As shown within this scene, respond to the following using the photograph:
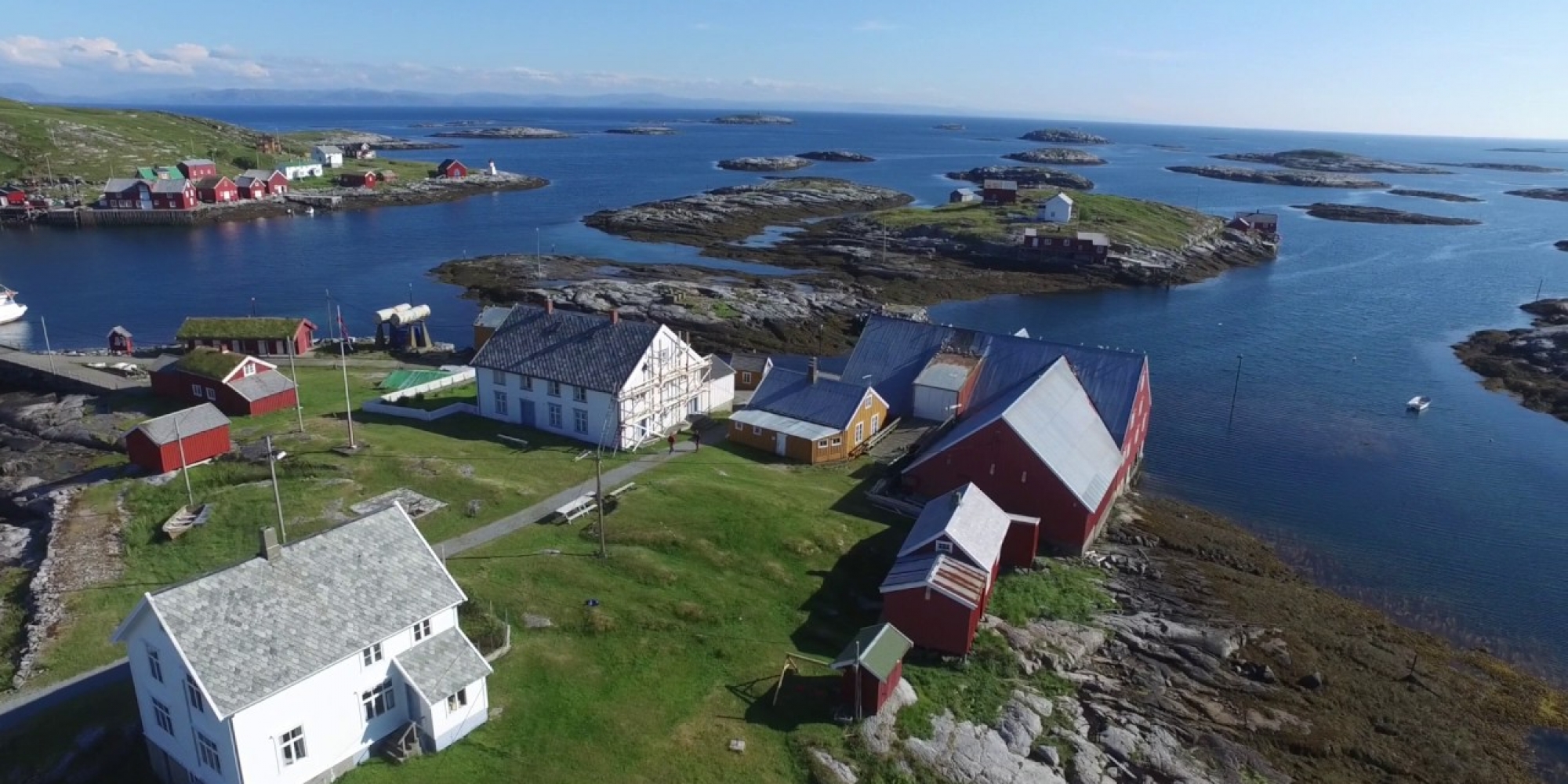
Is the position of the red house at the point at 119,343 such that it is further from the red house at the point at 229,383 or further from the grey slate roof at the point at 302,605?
the grey slate roof at the point at 302,605

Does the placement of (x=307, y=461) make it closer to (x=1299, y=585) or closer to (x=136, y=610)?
(x=136, y=610)

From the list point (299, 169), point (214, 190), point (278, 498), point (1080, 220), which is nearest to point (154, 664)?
point (278, 498)

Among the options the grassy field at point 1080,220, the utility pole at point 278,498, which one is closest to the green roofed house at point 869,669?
the utility pole at point 278,498

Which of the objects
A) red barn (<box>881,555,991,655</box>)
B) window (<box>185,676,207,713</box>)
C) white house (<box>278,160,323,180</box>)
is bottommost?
red barn (<box>881,555,991,655</box>)

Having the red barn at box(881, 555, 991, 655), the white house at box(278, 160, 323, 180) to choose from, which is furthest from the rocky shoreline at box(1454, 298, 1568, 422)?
the white house at box(278, 160, 323, 180)

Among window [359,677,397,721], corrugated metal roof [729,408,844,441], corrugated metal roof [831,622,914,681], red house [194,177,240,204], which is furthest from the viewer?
red house [194,177,240,204]

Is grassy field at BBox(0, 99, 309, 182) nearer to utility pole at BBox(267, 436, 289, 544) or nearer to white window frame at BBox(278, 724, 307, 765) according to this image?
utility pole at BBox(267, 436, 289, 544)

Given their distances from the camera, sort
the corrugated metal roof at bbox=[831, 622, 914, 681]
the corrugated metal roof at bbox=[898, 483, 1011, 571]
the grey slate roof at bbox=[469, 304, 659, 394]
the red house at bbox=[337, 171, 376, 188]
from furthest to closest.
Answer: the red house at bbox=[337, 171, 376, 188]
the grey slate roof at bbox=[469, 304, 659, 394]
the corrugated metal roof at bbox=[898, 483, 1011, 571]
the corrugated metal roof at bbox=[831, 622, 914, 681]

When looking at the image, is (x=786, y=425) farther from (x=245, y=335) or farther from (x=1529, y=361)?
(x=1529, y=361)
